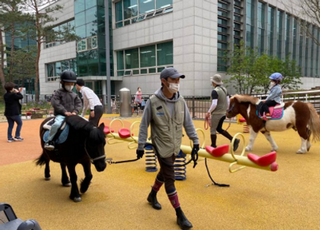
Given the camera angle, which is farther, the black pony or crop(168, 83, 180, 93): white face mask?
the black pony

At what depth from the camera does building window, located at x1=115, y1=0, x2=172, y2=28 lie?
2200 centimetres

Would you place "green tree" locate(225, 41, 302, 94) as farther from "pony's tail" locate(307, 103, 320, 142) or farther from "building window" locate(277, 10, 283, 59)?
"pony's tail" locate(307, 103, 320, 142)

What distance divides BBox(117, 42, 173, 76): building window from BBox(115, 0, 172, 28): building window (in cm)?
277

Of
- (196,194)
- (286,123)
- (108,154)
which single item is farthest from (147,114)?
(286,123)

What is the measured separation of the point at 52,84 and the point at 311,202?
34.4 meters

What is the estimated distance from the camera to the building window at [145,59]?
22156 mm

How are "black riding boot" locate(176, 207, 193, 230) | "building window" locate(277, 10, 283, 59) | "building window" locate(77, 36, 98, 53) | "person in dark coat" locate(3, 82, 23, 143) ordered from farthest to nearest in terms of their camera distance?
"building window" locate(277, 10, 283, 59), "building window" locate(77, 36, 98, 53), "person in dark coat" locate(3, 82, 23, 143), "black riding boot" locate(176, 207, 193, 230)

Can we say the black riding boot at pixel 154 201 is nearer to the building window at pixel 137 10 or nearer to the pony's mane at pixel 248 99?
the pony's mane at pixel 248 99

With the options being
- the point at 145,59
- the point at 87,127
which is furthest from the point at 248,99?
the point at 145,59

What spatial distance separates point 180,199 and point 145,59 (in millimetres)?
20981

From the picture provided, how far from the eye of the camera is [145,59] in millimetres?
23609

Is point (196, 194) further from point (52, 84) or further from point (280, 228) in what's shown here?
point (52, 84)

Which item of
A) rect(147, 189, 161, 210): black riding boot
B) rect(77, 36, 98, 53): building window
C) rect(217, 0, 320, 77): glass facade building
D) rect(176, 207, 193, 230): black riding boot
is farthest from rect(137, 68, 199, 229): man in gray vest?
rect(77, 36, 98, 53): building window

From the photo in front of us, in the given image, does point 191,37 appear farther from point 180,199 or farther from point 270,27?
point 180,199
